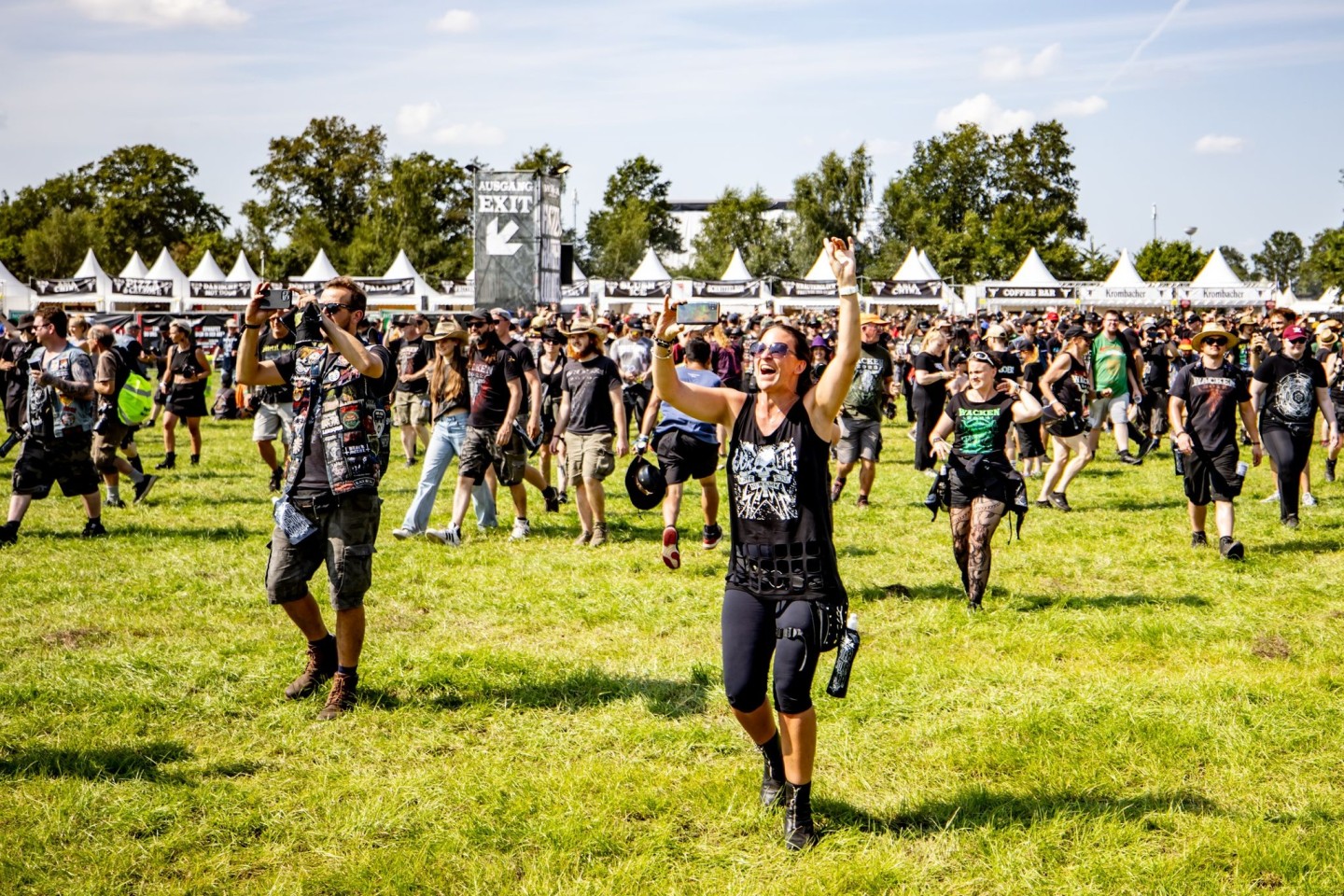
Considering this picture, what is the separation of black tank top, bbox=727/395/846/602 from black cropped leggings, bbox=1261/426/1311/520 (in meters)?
7.80

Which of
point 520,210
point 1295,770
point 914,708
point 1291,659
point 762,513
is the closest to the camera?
point 762,513

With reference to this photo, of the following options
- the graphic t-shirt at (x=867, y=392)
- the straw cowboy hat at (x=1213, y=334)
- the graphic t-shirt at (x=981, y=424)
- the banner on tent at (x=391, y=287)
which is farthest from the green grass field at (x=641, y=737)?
the banner on tent at (x=391, y=287)

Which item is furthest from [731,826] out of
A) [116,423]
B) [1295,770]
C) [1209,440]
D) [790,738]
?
[116,423]

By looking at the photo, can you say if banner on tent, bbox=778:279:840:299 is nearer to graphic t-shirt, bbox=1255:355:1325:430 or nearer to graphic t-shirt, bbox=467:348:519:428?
graphic t-shirt, bbox=1255:355:1325:430

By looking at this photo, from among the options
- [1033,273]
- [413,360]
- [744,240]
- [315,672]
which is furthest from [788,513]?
[744,240]

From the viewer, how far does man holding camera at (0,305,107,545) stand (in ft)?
31.5

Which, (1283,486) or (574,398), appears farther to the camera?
(1283,486)

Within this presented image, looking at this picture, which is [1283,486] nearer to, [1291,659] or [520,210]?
[1291,659]

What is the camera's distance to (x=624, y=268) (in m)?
82.0

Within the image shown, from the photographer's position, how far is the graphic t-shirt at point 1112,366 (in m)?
14.0

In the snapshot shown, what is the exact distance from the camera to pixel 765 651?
4.26 meters

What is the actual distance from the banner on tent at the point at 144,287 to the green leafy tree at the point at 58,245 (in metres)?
28.3

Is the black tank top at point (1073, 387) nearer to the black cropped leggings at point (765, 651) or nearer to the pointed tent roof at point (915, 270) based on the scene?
the black cropped leggings at point (765, 651)

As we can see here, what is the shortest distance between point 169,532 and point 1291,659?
9205mm
